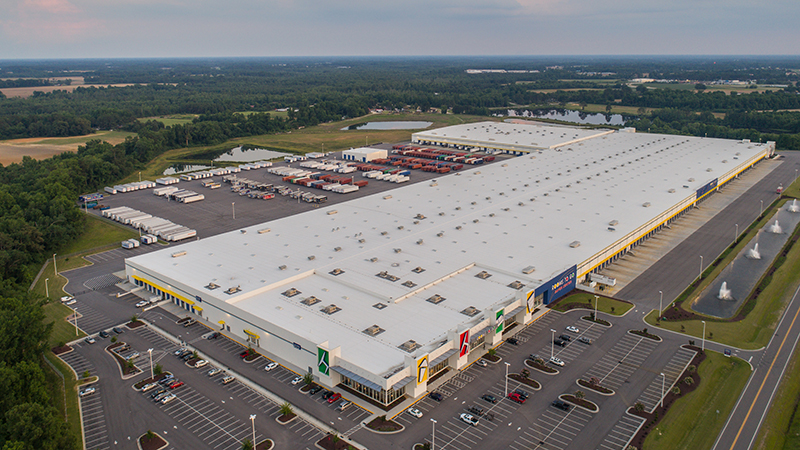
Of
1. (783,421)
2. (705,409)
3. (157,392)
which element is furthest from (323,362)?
(783,421)

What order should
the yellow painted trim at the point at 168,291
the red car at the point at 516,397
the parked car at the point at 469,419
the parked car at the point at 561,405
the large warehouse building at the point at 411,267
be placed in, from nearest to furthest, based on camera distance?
the parked car at the point at 469,419 < the parked car at the point at 561,405 < the red car at the point at 516,397 < the large warehouse building at the point at 411,267 < the yellow painted trim at the point at 168,291

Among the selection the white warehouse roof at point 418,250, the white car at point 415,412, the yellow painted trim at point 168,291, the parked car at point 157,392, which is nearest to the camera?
the white car at point 415,412

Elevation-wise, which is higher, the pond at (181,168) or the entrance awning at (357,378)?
the pond at (181,168)

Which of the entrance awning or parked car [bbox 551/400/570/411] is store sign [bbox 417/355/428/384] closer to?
the entrance awning

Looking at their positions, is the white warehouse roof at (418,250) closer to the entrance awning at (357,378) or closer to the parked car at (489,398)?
the entrance awning at (357,378)

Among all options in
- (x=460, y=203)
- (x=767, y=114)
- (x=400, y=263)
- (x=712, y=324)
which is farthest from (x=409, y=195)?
(x=767, y=114)

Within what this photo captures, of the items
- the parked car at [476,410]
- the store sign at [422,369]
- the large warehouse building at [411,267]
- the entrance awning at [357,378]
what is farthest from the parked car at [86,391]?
the parked car at [476,410]
